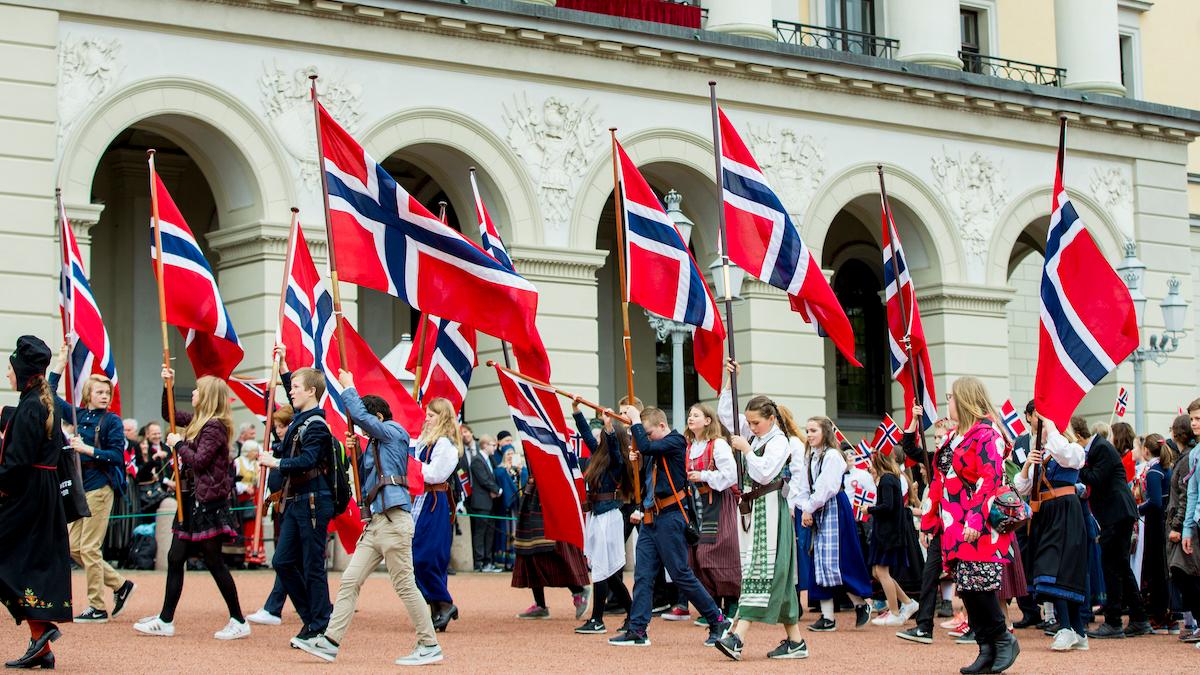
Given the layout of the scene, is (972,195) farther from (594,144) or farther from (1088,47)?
(594,144)

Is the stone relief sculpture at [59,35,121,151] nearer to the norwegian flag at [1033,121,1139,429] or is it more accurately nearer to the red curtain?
the red curtain

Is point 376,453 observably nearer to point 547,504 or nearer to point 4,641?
point 547,504

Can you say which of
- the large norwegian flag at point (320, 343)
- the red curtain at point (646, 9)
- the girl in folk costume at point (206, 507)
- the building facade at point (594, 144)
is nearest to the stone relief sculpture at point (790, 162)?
the building facade at point (594, 144)

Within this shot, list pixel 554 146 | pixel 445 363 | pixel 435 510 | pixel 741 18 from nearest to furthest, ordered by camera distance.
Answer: pixel 435 510, pixel 445 363, pixel 554 146, pixel 741 18

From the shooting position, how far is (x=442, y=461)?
44.3 feet

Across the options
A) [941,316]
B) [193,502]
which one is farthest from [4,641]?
[941,316]

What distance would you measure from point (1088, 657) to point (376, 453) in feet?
17.4

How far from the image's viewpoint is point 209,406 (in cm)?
1242

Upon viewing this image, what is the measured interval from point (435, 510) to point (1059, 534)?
4953mm

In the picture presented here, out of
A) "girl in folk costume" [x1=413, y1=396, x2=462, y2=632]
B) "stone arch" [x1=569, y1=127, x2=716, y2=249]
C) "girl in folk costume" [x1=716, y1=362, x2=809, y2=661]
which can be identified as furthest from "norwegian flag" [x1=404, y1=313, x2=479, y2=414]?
"stone arch" [x1=569, y1=127, x2=716, y2=249]

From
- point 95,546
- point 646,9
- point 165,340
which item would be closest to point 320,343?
point 165,340

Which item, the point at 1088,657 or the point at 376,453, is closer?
the point at 376,453

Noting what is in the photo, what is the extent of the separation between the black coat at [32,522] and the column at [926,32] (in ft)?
68.6

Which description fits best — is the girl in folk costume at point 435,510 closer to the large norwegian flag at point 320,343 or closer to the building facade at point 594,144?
the large norwegian flag at point 320,343
